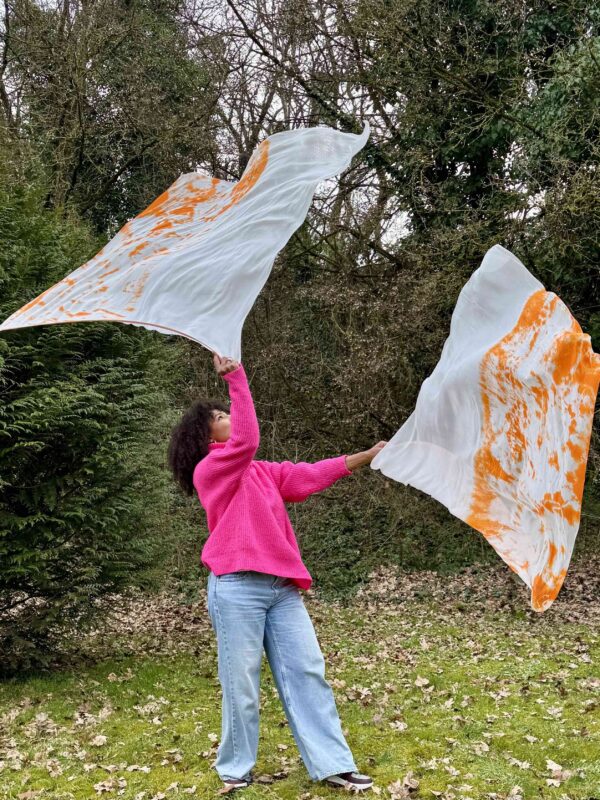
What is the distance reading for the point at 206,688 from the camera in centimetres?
767

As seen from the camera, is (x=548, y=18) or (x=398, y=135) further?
(x=398, y=135)

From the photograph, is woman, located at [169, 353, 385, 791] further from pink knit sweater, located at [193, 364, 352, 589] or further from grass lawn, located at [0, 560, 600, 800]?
grass lawn, located at [0, 560, 600, 800]

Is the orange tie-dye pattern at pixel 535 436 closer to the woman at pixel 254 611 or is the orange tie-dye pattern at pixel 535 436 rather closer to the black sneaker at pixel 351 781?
the woman at pixel 254 611

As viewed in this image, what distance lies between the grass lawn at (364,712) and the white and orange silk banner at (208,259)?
2.58 meters

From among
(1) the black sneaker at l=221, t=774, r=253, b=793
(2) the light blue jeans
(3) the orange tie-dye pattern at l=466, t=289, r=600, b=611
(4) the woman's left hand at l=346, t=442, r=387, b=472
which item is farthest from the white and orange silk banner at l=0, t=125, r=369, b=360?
(1) the black sneaker at l=221, t=774, r=253, b=793

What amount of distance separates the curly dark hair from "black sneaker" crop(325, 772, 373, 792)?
70.3 inches

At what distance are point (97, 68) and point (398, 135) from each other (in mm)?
5747

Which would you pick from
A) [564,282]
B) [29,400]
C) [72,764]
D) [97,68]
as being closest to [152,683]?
[72,764]

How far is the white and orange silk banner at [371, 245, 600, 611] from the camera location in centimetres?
369

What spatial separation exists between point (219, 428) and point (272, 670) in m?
1.33

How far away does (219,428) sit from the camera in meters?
4.74

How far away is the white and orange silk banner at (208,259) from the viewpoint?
3746 mm

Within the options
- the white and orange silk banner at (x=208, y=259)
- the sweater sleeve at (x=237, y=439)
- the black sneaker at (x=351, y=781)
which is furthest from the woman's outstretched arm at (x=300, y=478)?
the black sneaker at (x=351, y=781)

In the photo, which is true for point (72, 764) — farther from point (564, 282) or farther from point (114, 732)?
point (564, 282)
